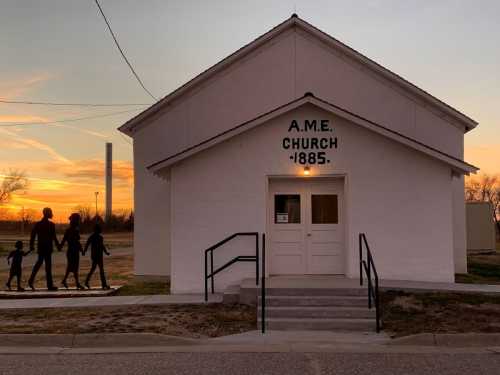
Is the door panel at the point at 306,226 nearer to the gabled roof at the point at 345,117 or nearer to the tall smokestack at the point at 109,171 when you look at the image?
the gabled roof at the point at 345,117

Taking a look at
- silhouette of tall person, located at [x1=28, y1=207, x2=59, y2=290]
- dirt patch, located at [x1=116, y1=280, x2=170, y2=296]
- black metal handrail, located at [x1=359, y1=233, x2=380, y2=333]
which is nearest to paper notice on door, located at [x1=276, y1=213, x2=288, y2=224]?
black metal handrail, located at [x1=359, y1=233, x2=380, y2=333]

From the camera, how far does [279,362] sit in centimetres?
784

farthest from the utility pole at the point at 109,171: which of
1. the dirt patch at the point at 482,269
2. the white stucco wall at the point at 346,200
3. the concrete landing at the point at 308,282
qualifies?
the concrete landing at the point at 308,282

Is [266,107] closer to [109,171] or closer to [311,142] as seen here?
[311,142]

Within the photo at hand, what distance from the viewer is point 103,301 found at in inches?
492

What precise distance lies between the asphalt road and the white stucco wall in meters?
5.25

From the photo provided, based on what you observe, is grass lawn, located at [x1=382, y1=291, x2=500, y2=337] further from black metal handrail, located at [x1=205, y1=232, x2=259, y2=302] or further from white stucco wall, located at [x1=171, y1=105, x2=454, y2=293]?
black metal handrail, located at [x1=205, y1=232, x2=259, y2=302]

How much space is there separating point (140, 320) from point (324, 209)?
559 centimetres

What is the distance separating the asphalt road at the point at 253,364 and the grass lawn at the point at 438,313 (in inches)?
58.0

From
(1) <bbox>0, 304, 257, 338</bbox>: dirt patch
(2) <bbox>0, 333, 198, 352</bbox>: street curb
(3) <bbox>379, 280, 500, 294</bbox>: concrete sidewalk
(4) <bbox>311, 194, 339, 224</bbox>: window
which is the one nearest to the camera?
(2) <bbox>0, 333, 198, 352</bbox>: street curb

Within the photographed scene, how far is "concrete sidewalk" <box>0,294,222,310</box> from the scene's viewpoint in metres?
12.1

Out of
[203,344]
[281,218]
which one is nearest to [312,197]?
[281,218]

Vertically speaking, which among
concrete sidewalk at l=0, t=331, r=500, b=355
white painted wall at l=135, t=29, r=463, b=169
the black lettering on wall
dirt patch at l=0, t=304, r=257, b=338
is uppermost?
white painted wall at l=135, t=29, r=463, b=169

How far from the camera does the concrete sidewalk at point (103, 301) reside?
39.8ft
